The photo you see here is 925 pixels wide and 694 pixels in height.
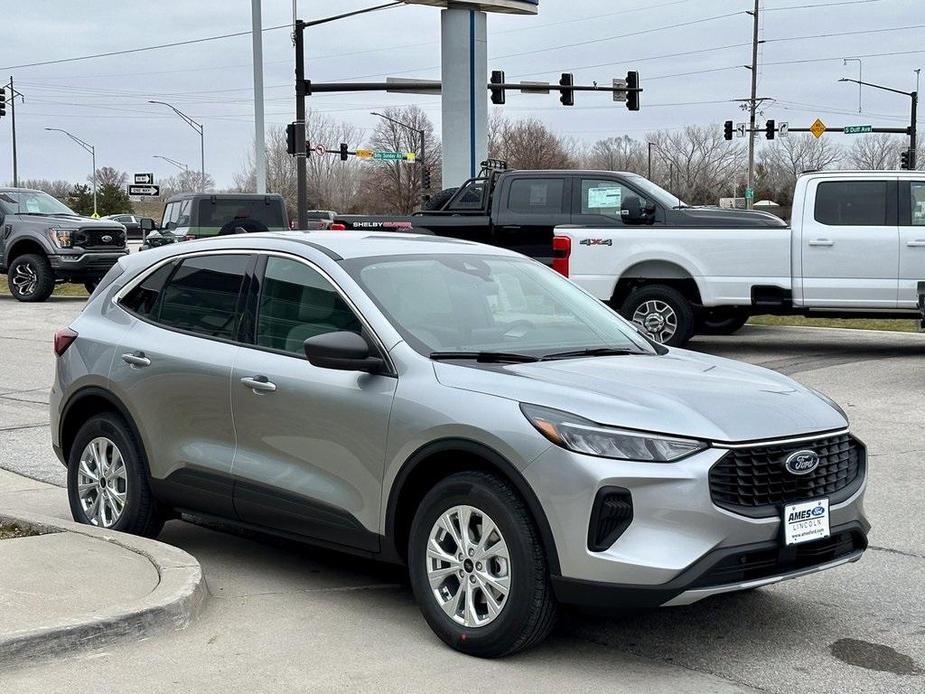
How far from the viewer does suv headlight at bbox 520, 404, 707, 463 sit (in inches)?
181

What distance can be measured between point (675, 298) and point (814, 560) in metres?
10.4

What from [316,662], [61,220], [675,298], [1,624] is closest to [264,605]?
[316,662]

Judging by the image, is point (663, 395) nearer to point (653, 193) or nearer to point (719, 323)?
point (653, 193)

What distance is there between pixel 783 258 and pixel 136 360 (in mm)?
9938

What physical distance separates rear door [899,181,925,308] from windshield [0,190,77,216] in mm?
17550

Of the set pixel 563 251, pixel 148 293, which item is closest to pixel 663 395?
pixel 148 293

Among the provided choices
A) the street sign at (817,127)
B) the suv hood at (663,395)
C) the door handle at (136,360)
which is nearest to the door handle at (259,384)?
the door handle at (136,360)

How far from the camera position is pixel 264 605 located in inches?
225

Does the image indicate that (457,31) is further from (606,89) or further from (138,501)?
(138,501)

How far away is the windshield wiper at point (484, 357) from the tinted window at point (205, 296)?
1.31m

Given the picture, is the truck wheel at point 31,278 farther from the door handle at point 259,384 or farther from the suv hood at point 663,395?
the suv hood at point 663,395

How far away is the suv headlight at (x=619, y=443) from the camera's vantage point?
4602 millimetres

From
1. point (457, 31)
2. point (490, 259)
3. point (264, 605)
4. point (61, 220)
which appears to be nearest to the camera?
point (264, 605)

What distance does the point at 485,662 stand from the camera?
487cm
